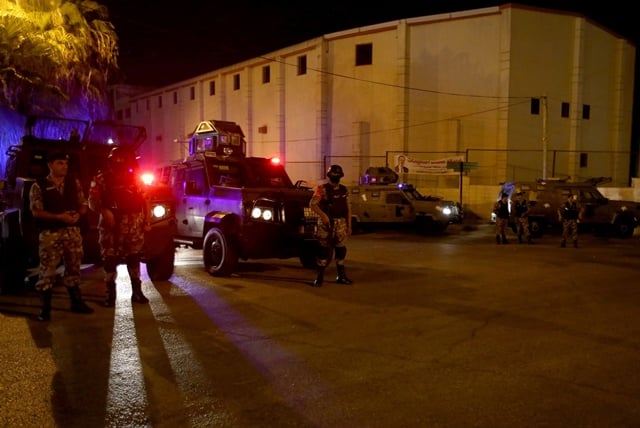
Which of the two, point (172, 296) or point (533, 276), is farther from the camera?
point (533, 276)

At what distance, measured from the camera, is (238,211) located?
952 cm

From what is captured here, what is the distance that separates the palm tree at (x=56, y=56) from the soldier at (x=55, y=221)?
9210mm

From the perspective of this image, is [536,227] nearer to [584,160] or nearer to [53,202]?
[584,160]

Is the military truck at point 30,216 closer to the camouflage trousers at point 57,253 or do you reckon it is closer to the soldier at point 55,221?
the soldier at point 55,221

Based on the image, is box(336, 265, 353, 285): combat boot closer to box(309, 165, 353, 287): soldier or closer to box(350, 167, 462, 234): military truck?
box(309, 165, 353, 287): soldier

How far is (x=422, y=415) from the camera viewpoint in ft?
13.5

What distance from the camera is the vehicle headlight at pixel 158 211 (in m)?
8.34

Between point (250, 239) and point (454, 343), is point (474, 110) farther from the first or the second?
point (454, 343)

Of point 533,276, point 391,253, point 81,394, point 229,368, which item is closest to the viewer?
point 81,394

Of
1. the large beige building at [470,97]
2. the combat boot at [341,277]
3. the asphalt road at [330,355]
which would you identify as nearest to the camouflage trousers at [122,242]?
the asphalt road at [330,355]

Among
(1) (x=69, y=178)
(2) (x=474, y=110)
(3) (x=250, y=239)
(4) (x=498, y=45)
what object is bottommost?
(3) (x=250, y=239)

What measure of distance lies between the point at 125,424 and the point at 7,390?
1.25 metres

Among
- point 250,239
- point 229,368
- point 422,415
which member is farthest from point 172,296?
point 422,415

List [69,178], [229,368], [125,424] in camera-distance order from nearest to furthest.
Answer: [125,424] → [229,368] → [69,178]
